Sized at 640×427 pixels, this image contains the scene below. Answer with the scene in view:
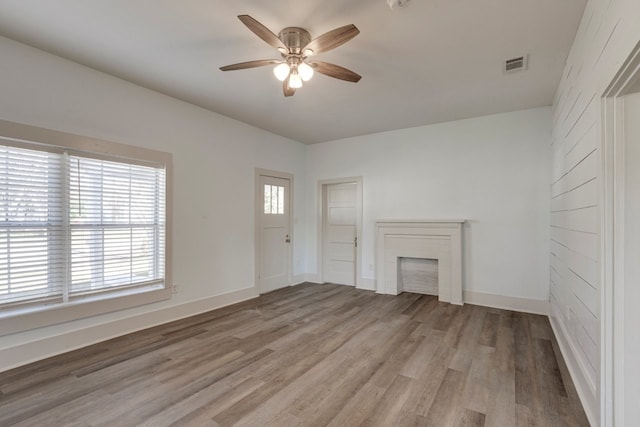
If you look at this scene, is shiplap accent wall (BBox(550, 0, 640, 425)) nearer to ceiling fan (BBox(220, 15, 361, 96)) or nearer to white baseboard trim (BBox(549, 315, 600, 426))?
white baseboard trim (BBox(549, 315, 600, 426))

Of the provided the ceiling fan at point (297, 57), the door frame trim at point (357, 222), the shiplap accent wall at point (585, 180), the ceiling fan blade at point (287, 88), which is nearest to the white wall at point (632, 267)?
the shiplap accent wall at point (585, 180)

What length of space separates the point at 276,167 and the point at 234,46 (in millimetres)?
2840

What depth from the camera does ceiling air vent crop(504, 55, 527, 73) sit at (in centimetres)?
283

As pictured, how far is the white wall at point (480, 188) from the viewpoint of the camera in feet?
13.2

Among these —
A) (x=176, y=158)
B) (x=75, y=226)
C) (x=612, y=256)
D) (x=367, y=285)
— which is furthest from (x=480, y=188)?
(x=75, y=226)

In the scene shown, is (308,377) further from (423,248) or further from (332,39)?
(423,248)

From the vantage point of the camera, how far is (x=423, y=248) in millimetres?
4742

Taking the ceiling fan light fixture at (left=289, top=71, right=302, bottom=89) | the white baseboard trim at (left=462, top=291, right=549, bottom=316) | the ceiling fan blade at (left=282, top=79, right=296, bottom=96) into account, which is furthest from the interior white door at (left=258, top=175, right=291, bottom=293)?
the white baseboard trim at (left=462, top=291, right=549, bottom=316)

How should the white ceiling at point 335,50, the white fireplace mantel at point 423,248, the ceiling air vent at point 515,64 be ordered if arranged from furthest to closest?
the white fireplace mantel at point 423,248, the ceiling air vent at point 515,64, the white ceiling at point 335,50

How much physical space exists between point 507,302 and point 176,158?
193 inches

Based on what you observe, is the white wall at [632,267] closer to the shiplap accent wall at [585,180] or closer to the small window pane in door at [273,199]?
the shiplap accent wall at [585,180]

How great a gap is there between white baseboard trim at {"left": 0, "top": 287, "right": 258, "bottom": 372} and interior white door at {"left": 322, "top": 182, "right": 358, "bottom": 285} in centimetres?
217

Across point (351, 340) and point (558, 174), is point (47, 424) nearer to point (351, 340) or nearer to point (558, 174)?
point (351, 340)

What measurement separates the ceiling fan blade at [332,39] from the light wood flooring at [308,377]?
2.58 metres
